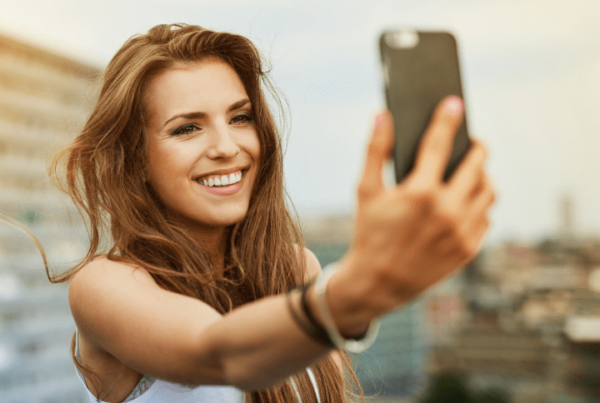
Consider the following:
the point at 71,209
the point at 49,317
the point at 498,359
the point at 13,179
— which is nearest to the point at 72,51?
the point at 13,179

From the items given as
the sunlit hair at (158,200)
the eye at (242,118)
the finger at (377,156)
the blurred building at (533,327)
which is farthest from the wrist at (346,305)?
the blurred building at (533,327)

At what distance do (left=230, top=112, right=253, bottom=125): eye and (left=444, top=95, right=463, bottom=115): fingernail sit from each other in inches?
39.5

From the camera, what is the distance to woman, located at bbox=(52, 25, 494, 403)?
934mm

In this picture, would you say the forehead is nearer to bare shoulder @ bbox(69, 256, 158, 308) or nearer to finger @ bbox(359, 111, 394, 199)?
bare shoulder @ bbox(69, 256, 158, 308)

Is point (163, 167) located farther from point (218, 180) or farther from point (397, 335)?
point (397, 335)

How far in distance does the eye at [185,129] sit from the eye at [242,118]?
0.14 m

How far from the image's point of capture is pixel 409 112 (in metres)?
0.98

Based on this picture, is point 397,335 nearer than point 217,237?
No

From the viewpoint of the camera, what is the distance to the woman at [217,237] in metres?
0.93

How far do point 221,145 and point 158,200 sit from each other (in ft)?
0.99

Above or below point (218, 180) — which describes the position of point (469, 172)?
above

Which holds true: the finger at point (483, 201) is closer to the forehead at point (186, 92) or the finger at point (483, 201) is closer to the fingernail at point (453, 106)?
the fingernail at point (453, 106)

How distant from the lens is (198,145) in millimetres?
1744

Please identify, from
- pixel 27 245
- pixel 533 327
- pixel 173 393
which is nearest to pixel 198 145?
pixel 173 393
